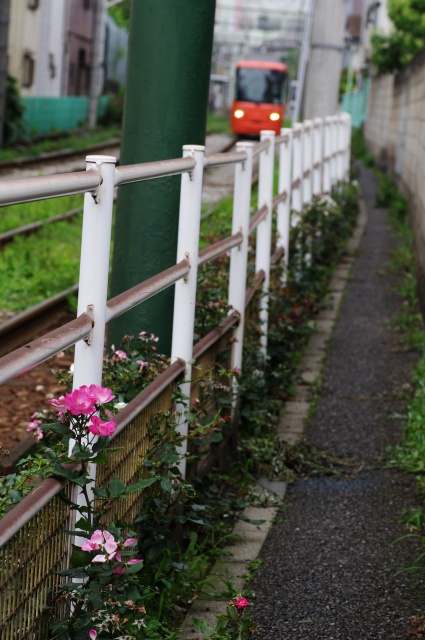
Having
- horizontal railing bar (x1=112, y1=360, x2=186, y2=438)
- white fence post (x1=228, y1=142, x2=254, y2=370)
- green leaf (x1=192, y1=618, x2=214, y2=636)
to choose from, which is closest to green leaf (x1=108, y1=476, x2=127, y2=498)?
horizontal railing bar (x1=112, y1=360, x2=186, y2=438)

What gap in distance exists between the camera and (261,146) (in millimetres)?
6309

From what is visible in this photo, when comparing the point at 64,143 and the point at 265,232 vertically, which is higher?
the point at 265,232

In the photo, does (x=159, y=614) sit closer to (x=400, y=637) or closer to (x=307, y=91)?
(x=400, y=637)

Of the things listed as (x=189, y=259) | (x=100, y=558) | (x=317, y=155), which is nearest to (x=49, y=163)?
(x=317, y=155)

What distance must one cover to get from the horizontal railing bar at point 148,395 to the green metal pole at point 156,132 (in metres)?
0.93

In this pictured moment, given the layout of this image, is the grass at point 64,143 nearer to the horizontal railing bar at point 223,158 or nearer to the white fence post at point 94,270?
the horizontal railing bar at point 223,158

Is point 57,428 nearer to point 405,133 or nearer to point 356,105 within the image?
point 405,133

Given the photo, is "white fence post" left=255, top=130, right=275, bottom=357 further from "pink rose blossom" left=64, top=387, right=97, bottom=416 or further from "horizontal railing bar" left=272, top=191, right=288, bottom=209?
"pink rose blossom" left=64, top=387, right=97, bottom=416

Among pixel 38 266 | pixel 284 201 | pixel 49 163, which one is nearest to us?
pixel 284 201

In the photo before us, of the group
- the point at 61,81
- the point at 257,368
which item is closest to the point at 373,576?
the point at 257,368

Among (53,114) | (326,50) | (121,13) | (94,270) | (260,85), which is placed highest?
(121,13)

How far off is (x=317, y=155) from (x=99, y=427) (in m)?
9.45

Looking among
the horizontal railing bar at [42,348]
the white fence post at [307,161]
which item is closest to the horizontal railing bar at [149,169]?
the horizontal railing bar at [42,348]

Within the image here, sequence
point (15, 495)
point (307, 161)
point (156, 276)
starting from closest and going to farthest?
point (15, 495)
point (156, 276)
point (307, 161)
